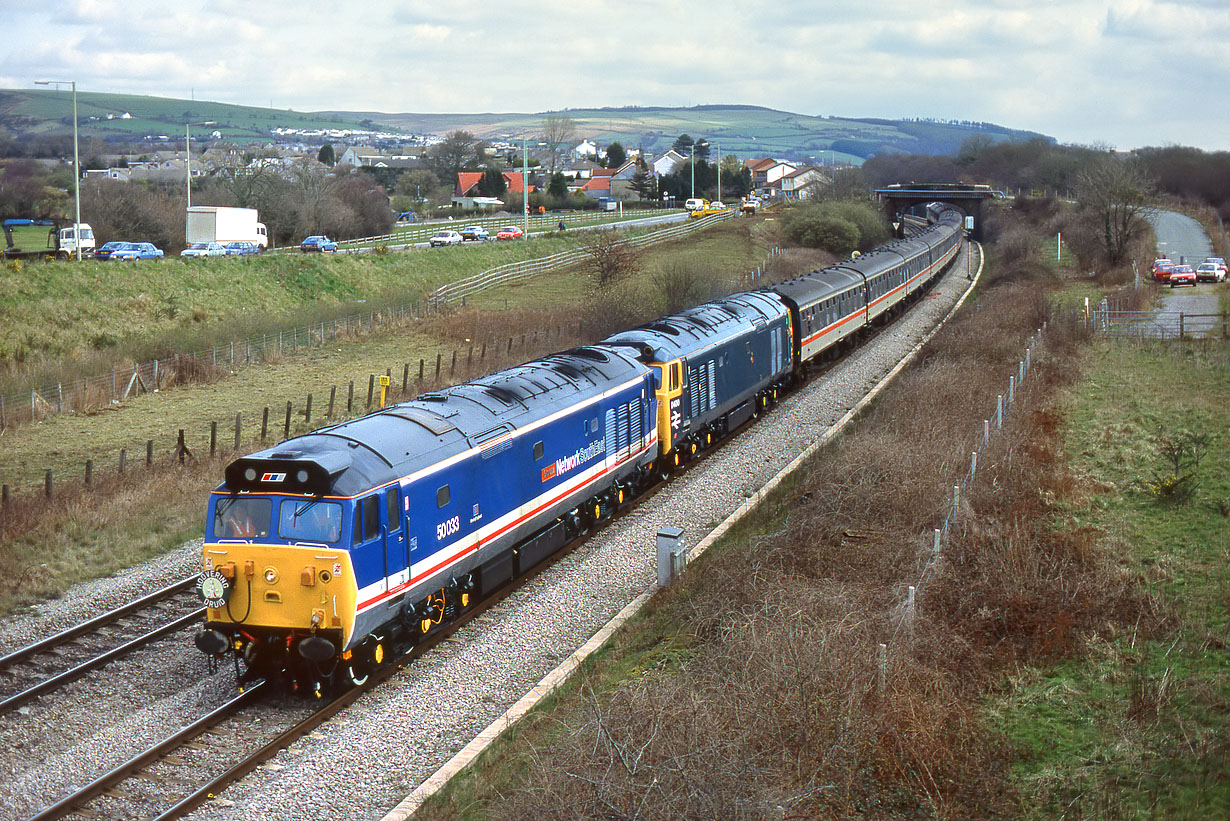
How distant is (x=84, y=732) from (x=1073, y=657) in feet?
42.0

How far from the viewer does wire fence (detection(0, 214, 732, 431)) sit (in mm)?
36219

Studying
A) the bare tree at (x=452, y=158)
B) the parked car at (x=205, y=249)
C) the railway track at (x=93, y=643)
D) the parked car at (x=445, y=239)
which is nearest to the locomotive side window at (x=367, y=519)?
the railway track at (x=93, y=643)

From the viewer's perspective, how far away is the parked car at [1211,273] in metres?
60.1

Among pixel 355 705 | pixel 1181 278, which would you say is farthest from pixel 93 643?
pixel 1181 278

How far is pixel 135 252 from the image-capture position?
5941 centimetres

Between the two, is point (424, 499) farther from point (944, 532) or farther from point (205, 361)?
point (205, 361)

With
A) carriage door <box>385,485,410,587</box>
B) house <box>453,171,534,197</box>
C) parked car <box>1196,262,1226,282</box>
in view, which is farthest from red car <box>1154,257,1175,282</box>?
house <box>453,171,534,197</box>

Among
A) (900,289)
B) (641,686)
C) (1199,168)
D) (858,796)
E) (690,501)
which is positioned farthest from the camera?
(1199,168)

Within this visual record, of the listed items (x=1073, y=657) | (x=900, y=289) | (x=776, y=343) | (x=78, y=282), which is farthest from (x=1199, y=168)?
(x=1073, y=657)

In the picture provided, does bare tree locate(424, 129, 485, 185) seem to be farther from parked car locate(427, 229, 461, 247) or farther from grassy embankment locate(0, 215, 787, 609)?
grassy embankment locate(0, 215, 787, 609)

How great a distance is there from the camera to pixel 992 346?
3844cm

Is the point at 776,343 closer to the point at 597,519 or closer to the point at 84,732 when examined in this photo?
the point at 597,519

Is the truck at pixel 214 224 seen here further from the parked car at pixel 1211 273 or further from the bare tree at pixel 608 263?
the parked car at pixel 1211 273

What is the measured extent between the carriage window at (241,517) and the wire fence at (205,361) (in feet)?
79.3
